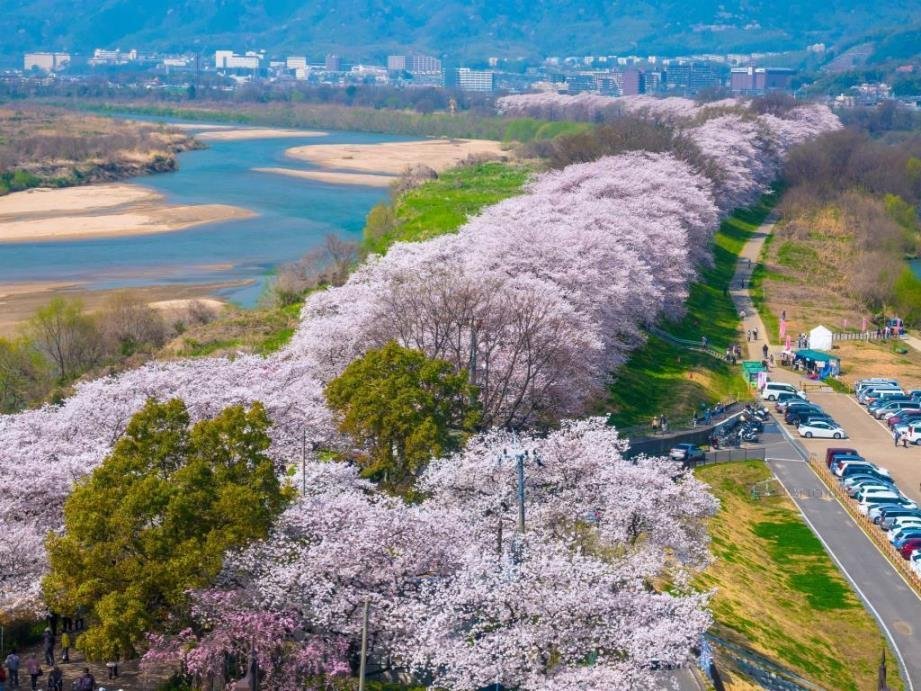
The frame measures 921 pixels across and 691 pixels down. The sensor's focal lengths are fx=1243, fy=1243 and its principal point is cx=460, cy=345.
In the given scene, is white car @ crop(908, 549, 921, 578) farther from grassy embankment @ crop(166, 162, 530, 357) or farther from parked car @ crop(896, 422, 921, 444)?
grassy embankment @ crop(166, 162, 530, 357)

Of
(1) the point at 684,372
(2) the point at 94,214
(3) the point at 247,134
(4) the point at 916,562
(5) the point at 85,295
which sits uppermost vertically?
(3) the point at 247,134

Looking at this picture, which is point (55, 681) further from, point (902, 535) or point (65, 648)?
point (902, 535)

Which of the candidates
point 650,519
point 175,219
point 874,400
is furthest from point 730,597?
point 175,219

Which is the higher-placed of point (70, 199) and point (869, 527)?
point (70, 199)

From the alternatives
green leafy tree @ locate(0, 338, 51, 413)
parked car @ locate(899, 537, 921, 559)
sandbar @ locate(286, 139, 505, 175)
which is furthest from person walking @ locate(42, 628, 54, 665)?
sandbar @ locate(286, 139, 505, 175)

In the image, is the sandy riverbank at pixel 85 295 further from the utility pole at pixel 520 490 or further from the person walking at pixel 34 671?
the person walking at pixel 34 671

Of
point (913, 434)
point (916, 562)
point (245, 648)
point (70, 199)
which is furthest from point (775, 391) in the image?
point (70, 199)
